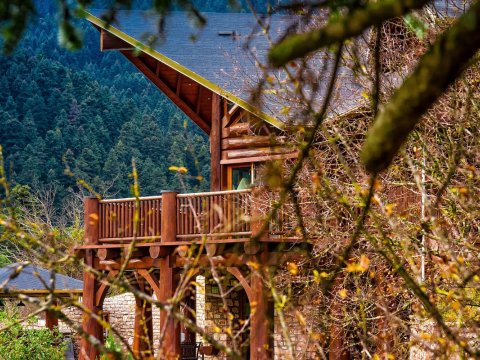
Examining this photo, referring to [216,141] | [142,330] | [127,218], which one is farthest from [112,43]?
[142,330]

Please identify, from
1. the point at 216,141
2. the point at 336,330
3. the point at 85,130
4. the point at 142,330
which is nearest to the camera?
the point at 336,330

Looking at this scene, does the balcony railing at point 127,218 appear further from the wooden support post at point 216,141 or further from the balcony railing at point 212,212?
the wooden support post at point 216,141

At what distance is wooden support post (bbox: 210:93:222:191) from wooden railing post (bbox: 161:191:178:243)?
2681 millimetres

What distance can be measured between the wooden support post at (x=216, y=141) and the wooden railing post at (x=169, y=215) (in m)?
2.68

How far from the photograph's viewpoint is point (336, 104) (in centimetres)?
1677

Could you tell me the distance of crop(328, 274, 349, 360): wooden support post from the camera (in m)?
15.4

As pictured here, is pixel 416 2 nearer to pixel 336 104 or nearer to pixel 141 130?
pixel 336 104

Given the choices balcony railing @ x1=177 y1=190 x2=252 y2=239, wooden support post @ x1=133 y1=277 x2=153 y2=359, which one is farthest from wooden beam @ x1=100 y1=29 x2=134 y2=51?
wooden support post @ x1=133 y1=277 x2=153 y2=359

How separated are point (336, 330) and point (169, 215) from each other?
476 centimetres

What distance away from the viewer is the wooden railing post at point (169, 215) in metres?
19.6

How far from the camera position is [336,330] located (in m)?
16.2

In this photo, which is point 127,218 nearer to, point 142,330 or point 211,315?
point 142,330

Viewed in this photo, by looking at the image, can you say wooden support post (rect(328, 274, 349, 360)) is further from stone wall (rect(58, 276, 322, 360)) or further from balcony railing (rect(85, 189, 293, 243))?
balcony railing (rect(85, 189, 293, 243))

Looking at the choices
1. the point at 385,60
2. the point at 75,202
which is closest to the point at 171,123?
the point at 75,202
